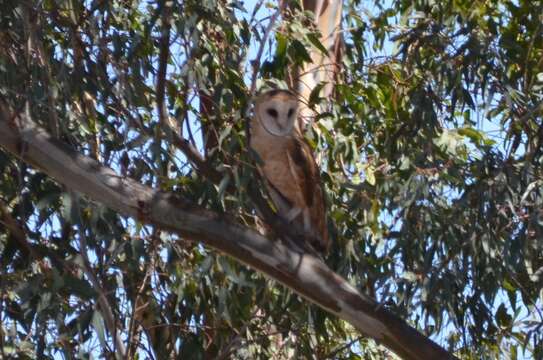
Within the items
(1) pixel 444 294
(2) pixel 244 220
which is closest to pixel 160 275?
(2) pixel 244 220

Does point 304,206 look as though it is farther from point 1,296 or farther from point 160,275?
point 1,296

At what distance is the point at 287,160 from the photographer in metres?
4.10

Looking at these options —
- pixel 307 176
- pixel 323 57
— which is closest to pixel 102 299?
pixel 307 176

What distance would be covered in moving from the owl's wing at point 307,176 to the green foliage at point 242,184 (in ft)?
0.21

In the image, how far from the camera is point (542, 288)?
343 centimetres

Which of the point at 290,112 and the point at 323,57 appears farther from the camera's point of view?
the point at 323,57

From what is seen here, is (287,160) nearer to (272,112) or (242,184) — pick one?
(272,112)

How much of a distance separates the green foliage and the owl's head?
73 mm

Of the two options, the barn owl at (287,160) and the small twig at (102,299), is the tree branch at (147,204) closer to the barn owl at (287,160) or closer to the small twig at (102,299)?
the small twig at (102,299)

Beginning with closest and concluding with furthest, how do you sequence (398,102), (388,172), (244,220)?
(244,220) < (388,172) < (398,102)

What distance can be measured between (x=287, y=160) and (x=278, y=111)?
182 mm

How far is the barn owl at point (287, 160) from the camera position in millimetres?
4047

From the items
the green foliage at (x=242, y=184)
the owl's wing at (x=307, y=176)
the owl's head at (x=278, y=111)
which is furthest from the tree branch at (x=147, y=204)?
the owl's head at (x=278, y=111)

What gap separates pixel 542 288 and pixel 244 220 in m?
0.94
